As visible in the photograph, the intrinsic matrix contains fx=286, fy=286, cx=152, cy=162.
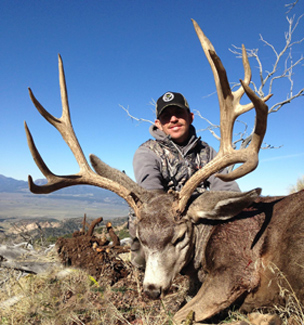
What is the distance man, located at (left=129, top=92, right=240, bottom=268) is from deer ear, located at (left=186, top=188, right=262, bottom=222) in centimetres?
119

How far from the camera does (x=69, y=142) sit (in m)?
4.24

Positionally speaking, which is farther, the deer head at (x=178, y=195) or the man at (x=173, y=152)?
the man at (x=173, y=152)

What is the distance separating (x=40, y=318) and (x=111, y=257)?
1704 mm

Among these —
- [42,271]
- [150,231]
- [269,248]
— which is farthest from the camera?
[42,271]

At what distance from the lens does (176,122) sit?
17.7 ft

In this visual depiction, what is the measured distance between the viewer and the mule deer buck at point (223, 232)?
300 cm

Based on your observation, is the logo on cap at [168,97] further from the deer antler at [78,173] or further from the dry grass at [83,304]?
the dry grass at [83,304]

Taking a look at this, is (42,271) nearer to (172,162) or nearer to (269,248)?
(172,162)

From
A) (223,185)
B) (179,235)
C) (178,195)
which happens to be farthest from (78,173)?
(223,185)

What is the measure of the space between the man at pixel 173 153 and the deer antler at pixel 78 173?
0.64m

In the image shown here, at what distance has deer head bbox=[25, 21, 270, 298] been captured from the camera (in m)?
3.13

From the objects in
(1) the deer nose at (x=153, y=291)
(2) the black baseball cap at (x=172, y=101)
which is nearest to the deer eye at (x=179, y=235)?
(1) the deer nose at (x=153, y=291)

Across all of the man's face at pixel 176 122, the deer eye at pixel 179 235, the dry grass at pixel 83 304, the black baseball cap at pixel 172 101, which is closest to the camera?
the dry grass at pixel 83 304

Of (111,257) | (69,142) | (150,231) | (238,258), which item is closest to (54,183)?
(69,142)
